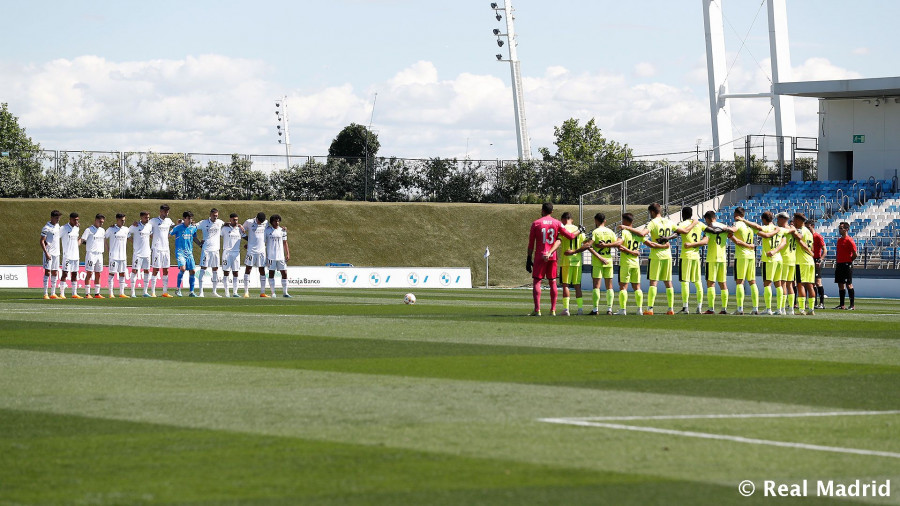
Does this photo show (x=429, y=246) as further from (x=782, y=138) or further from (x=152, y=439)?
(x=152, y=439)

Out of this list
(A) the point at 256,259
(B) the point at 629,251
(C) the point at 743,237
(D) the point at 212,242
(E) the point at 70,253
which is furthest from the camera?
(D) the point at 212,242

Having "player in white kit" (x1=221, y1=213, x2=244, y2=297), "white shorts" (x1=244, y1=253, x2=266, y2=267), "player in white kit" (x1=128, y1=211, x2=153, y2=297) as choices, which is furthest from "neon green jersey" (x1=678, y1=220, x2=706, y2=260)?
"player in white kit" (x1=128, y1=211, x2=153, y2=297)

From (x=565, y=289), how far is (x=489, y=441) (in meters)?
13.4

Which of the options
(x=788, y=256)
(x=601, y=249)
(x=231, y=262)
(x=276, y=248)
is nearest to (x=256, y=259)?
(x=276, y=248)

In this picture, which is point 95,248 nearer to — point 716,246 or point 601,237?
point 601,237

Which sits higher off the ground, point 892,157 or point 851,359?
point 892,157

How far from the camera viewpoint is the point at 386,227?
61656 millimetres

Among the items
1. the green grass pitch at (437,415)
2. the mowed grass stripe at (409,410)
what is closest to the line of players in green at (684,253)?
the green grass pitch at (437,415)

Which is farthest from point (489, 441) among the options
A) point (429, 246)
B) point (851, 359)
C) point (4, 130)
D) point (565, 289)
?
point (4, 130)

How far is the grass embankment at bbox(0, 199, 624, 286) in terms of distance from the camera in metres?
57.3

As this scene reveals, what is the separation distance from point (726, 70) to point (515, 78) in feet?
44.0

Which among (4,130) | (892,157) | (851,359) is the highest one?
(4,130)

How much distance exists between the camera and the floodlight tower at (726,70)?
57.2m

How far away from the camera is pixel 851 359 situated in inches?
549
